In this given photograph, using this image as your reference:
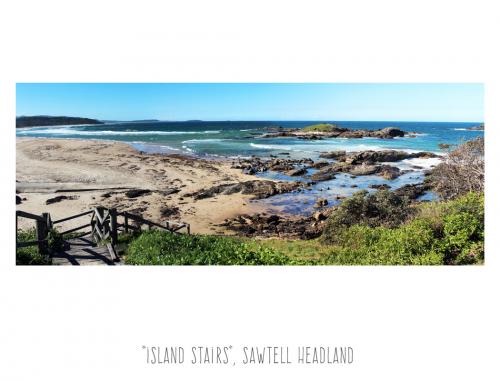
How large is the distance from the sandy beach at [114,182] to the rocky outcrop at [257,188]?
0.56 ft

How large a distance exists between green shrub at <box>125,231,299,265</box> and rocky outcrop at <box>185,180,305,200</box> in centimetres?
204

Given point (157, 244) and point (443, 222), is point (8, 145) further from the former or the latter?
point (443, 222)

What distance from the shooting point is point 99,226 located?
7.48 meters

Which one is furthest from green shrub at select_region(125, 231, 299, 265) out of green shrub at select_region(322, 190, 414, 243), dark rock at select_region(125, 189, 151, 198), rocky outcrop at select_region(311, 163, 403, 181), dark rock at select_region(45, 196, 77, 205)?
rocky outcrop at select_region(311, 163, 403, 181)

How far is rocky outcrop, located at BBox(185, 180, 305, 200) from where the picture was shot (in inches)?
371

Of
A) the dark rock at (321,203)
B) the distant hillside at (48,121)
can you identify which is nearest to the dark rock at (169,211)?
the distant hillside at (48,121)

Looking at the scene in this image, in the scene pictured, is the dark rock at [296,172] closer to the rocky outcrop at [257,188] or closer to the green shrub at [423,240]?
the rocky outcrop at [257,188]

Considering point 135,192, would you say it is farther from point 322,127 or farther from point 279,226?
point 322,127

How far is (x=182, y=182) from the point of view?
9016 millimetres

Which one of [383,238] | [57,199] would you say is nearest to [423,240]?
[383,238]

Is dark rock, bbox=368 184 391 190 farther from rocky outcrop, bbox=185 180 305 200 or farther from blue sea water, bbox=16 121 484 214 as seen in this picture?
rocky outcrop, bbox=185 180 305 200
